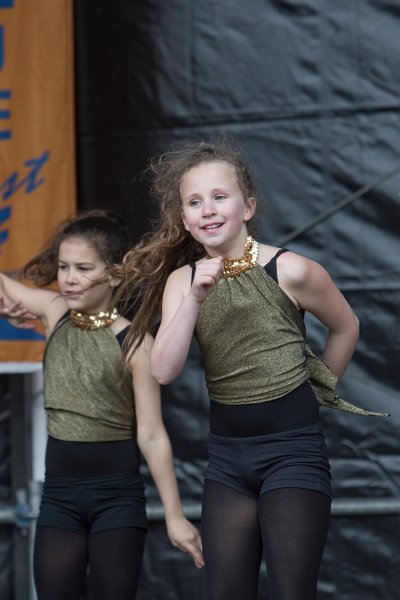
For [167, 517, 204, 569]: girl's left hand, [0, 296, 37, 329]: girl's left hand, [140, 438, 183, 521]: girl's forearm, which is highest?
[0, 296, 37, 329]: girl's left hand

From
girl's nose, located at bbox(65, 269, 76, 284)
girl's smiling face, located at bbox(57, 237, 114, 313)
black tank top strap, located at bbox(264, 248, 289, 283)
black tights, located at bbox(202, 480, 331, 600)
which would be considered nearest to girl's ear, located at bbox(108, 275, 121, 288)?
girl's smiling face, located at bbox(57, 237, 114, 313)

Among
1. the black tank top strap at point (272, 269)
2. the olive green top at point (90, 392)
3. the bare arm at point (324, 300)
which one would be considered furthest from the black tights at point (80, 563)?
the black tank top strap at point (272, 269)

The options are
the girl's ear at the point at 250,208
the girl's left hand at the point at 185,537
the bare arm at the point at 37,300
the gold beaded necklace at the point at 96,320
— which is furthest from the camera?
the bare arm at the point at 37,300

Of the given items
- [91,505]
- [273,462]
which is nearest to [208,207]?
[273,462]

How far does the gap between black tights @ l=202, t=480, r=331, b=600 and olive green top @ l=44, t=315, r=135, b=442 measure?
0.58 metres

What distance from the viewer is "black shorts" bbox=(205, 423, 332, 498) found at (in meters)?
2.61

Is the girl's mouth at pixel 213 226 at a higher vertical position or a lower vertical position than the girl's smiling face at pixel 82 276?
higher

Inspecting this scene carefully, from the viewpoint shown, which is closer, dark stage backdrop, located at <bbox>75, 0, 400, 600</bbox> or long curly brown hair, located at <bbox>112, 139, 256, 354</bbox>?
long curly brown hair, located at <bbox>112, 139, 256, 354</bbox>

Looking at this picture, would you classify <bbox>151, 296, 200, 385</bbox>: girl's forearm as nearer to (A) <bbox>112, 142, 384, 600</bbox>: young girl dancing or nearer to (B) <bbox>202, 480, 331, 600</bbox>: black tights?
(A) <bbox>112, 142, 384, 600</bbox>: young girl dancing

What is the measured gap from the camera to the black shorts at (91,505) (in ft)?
10.3

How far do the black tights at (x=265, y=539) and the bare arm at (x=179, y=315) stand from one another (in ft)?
1.06

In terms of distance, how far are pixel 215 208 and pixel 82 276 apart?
69 centimetres

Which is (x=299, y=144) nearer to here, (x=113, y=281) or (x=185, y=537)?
(x=113, y=281)

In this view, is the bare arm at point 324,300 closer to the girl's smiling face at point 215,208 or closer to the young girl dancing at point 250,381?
the young girl dancing at point 250,381
